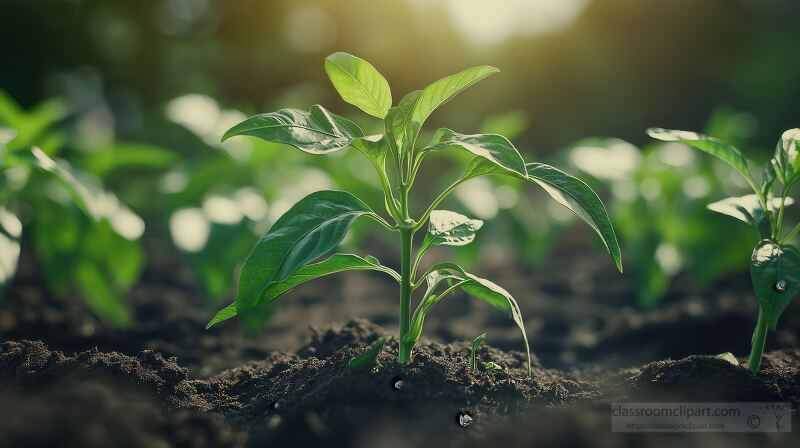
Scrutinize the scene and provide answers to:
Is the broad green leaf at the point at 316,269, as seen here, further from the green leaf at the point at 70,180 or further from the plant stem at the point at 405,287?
the green leaf at the point at 70,180

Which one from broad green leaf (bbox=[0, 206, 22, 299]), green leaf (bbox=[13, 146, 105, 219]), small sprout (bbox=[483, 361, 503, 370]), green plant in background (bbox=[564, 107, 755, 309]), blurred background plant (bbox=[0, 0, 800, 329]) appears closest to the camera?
small sprout (bbox=[483, 361, 503, 370])

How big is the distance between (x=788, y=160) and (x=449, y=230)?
71 centimetres

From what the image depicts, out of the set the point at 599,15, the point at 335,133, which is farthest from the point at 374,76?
the point at 599,15

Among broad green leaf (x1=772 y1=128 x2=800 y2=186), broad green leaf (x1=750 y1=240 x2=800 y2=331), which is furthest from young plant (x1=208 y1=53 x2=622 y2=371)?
broad green leaf (x1=772 y1=128 x2=800 y2=186)

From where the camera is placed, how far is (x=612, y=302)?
9.65 ft

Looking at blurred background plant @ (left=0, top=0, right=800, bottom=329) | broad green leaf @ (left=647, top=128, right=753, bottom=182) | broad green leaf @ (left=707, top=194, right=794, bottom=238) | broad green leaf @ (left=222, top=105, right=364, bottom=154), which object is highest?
blurred background plant @ (left=0, top=0, right=800, bottom=329)

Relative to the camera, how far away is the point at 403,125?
4.47 ft

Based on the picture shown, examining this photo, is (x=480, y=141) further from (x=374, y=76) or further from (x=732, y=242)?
(x=732, y=242)

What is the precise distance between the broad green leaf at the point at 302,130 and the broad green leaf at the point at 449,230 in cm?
23

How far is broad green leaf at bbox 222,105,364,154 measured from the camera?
1.17 metres

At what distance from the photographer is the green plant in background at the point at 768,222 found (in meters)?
1.29

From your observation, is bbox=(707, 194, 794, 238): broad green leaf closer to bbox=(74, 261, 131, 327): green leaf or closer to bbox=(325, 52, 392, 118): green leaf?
bbox=(325, 52, 392, 118): green leaf

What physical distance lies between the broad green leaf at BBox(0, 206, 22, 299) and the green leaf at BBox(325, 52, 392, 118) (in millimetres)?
910

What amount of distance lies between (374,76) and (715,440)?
2.86 ft
